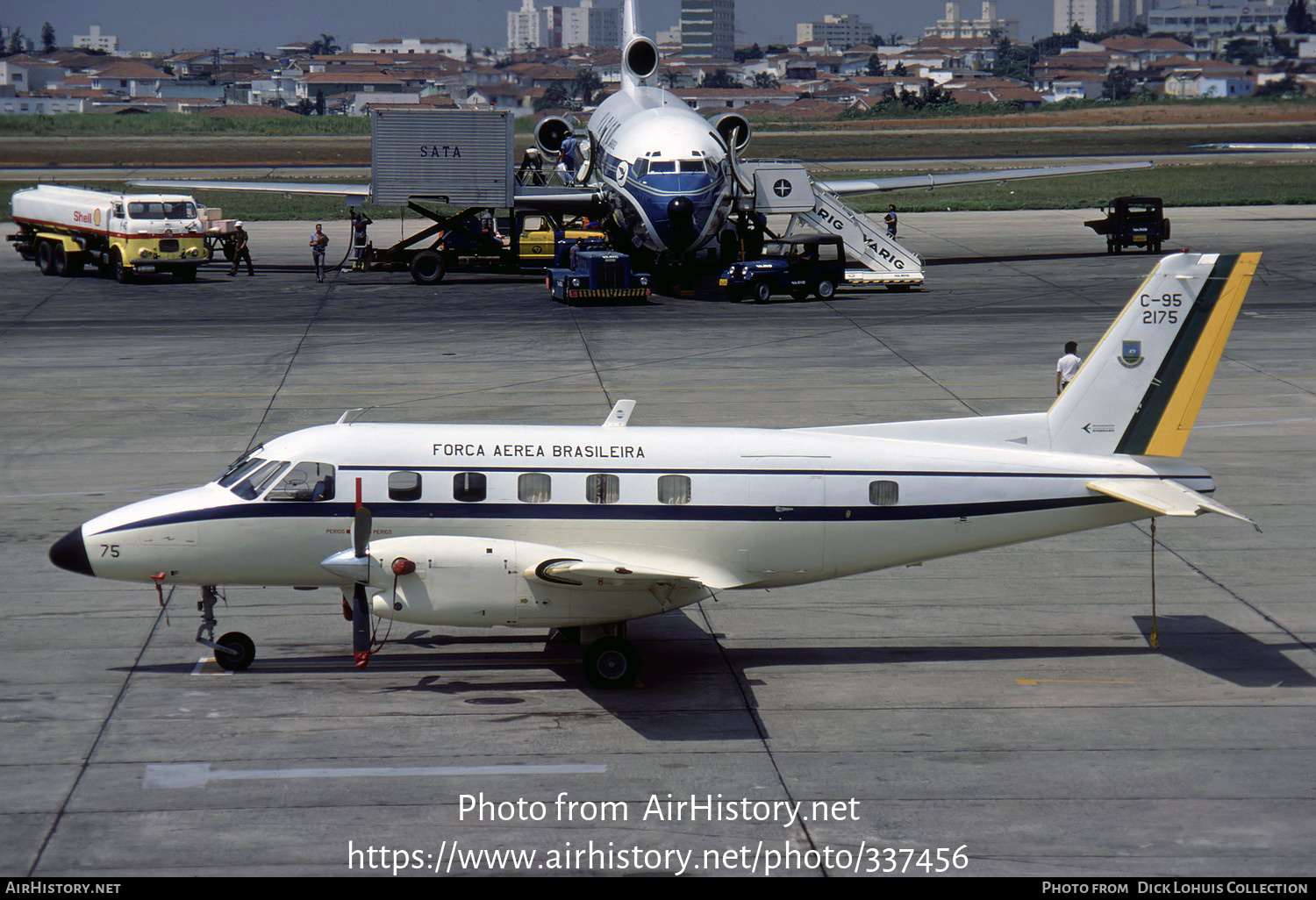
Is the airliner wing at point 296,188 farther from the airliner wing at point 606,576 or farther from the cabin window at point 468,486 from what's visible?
the airliner wing at point 606,576

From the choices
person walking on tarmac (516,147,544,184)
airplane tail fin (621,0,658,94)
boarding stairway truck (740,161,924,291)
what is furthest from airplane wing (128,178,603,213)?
person walking on tarmac (516,147,544,184)

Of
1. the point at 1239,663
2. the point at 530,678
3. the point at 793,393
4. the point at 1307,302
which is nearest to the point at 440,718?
the point at 530,678

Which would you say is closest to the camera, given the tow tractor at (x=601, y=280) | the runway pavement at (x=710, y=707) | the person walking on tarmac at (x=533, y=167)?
the runway pavement at (x=710, y=707)

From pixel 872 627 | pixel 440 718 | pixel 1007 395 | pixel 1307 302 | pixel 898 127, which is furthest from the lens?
pixel 898 127

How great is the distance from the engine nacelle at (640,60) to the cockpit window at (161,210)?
66.8 ft

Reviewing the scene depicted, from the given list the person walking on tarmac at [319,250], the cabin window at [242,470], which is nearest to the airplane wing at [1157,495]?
the cabin window at [242,470]

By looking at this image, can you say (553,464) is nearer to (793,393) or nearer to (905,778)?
(905,778)

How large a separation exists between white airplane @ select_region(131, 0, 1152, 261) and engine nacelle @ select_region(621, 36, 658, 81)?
0.79m

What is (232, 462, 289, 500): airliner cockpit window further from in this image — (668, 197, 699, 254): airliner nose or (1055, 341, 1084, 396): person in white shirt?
(668, 197, 699, 254): airliner nose

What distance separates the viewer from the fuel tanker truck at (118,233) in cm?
5419

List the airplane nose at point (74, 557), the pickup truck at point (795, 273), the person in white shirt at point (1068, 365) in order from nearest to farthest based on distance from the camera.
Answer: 1. the airplane nose at point (74, 557)
2. the person in white shirt at point (1068, 365)
3. the pickup truck at point (795, 273)

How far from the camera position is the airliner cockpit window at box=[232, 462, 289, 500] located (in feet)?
57.3

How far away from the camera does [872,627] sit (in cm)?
1961

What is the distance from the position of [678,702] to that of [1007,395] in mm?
19296
